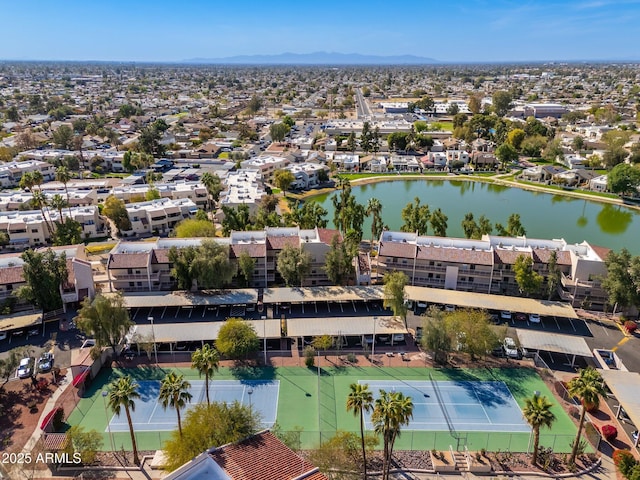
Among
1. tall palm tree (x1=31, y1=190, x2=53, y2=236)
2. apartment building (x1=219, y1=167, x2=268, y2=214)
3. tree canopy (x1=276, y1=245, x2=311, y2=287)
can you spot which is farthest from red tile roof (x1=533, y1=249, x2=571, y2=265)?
tall palm tree (x1=31, y1=190, x2=53, y2=236)

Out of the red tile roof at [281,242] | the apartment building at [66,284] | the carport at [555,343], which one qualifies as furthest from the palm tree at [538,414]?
the apartment building at [66,284]

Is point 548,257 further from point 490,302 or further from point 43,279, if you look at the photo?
point 43,279

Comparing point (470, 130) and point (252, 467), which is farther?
point (470, 130)

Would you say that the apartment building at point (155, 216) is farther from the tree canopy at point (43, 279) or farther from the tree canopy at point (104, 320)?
the tree canopy at point (104, 320)

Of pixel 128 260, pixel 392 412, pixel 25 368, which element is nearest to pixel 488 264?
pixel 392 412

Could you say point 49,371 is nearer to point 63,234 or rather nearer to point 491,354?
point 63,234

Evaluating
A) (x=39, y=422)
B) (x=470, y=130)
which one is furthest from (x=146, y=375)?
(x=470, y=130)
